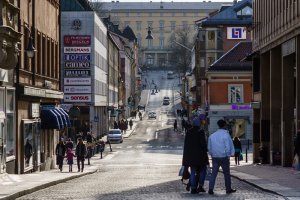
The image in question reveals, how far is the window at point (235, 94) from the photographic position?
81688mm

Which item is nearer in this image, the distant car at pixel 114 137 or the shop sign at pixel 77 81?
the shop sign at pixel 77 81

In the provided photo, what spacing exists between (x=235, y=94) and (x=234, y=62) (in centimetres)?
287

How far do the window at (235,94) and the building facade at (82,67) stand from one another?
12.5 meters

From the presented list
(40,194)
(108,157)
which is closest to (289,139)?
(40,194)

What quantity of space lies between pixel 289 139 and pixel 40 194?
→ 19.3 meters

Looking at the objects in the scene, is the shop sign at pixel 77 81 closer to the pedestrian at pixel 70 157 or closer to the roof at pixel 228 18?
the roof at pixel 228 18

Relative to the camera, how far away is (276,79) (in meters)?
43.4

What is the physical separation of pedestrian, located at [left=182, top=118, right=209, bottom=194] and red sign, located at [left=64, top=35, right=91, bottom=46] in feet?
190

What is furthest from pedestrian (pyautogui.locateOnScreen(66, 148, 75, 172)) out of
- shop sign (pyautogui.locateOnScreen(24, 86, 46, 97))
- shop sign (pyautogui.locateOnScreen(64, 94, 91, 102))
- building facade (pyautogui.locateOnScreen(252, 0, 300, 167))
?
shop sign (pyautogui.locateOnScreen(64, 94, 91, 102))

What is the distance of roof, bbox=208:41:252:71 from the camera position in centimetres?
8125

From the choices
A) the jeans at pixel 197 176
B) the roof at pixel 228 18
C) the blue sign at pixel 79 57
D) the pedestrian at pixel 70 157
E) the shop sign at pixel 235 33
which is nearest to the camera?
the jeans at pixel 197 176

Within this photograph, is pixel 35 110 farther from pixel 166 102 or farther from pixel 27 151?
pixel 166 102

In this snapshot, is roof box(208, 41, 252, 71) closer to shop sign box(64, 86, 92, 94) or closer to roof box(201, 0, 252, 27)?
roof box(201, 0, 252, 27)

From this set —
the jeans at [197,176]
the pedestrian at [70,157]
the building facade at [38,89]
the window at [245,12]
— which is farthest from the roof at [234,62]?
the jeans at [197,176]
